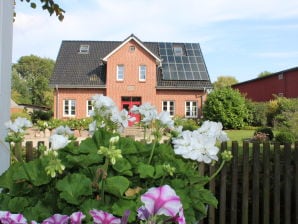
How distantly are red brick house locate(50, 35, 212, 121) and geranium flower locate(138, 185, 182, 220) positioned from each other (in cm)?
2971

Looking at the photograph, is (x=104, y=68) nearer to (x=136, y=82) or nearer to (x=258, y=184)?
(x=136, y=82)

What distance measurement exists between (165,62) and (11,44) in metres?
30.3

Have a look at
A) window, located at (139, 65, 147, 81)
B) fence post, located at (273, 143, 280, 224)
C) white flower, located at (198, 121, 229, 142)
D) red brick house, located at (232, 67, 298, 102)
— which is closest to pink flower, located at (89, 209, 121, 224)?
white flower, located at (198, 121, 229, 142)

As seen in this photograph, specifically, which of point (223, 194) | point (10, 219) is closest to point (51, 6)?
point (223, 194)

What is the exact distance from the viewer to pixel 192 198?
143 cm

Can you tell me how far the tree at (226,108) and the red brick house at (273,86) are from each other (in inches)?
166

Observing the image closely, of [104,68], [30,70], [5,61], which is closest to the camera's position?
[5,61]

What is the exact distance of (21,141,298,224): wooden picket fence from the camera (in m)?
4.02

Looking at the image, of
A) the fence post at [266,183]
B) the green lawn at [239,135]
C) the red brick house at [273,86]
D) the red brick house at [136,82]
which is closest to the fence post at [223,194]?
the fence post at [266,183]

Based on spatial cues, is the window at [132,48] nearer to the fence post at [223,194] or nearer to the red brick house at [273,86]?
the red brick house at [273,86]

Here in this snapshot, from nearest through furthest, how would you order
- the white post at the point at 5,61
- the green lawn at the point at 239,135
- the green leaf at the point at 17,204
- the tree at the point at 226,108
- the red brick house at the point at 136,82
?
the green leaf at the point at 17,204, the white post at the point at 5,61, the green lawn at the point at 239,135, the tree at the point at 226,108, the red brick house at the point at 136,82

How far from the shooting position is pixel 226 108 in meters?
29.1

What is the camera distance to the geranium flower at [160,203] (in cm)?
88

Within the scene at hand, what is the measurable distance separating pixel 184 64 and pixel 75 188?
31137 millimetres
